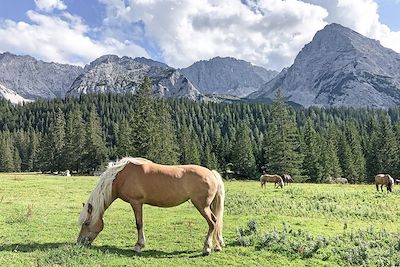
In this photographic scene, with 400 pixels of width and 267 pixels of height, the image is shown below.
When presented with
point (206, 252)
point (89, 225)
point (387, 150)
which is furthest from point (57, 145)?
point (206, 252)

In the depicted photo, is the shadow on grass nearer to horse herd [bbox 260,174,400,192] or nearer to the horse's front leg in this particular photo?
the horse's front leg

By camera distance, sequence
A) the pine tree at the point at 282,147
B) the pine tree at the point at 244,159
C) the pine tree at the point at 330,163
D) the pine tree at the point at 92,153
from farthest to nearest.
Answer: the pine tree at the point at 244,159
the pine tree at the point at 92,153
the pine tree at the point at 330,163
the pine tree at the point at 282,147

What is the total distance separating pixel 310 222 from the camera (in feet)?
63.9

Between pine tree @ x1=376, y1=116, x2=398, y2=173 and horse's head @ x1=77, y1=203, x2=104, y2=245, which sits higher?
pine tree @ x1=376, y1=116, x2=398, y2=173

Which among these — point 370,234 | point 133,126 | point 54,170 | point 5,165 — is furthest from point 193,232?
point 5,165

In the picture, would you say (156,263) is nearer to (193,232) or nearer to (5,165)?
(193,232)

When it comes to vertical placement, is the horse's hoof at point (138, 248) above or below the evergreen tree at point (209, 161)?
below

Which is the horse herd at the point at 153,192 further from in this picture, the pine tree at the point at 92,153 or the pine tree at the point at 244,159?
the pine tree at the point at 92,153

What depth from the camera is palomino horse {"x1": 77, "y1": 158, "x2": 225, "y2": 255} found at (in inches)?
504

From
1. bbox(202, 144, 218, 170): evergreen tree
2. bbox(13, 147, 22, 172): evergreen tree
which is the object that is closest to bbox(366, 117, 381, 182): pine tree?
bbox(202, 144, 218, 170): evergreen tree

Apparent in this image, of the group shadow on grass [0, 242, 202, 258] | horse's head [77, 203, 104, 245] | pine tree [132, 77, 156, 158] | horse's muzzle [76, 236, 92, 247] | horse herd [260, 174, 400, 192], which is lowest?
shadow on grass [0, 242, 202, 258]

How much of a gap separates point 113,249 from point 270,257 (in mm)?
5215

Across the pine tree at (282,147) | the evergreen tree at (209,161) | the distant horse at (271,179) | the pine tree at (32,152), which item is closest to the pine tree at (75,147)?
the evergreen tree at (209,161)

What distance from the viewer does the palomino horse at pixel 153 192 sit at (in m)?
12.8
